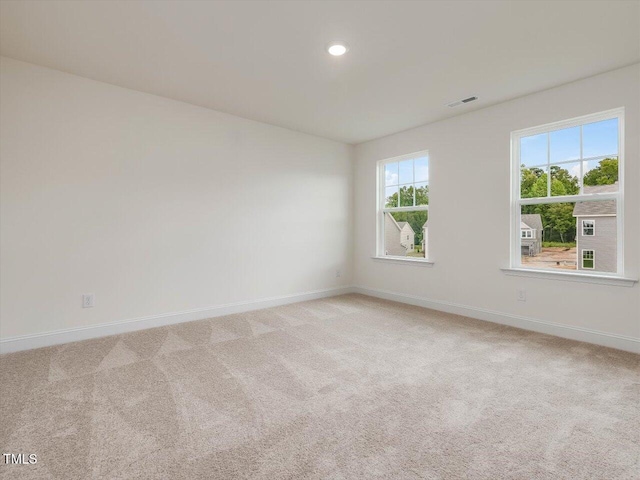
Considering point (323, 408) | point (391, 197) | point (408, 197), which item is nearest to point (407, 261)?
point (408, 197)

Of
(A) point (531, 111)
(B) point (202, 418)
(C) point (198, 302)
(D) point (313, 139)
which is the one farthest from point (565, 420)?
(D) point (313, 139)

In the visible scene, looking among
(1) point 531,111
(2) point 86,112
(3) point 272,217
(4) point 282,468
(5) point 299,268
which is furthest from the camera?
(5) point 299,268

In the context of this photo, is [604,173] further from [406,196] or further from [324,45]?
[324,45]

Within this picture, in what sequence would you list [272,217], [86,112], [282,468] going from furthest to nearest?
[272,217], [86,112], [282,468]

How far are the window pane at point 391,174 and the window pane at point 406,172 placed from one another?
0.10 meters

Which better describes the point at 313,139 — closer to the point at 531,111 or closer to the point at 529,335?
the point at 531,111

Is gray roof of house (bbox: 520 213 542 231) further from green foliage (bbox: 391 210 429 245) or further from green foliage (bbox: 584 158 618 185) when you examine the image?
green foliage (bbox: 391 210 429 245)

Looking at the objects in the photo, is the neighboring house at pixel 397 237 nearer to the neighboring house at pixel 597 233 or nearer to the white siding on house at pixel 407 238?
the white siding on house at pixel 407 238

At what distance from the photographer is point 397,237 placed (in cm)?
494

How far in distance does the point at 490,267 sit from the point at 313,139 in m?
3.02

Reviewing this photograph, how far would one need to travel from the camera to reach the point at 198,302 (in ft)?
12.4

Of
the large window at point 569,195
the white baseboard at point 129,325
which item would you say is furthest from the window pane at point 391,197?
the white baseboard at point 129,325

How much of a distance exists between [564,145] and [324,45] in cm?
258

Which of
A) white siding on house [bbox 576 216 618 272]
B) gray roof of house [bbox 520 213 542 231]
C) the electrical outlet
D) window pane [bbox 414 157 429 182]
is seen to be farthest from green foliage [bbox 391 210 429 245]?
the electrical outlet
